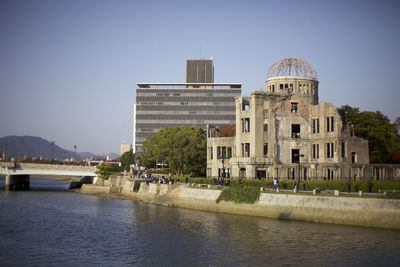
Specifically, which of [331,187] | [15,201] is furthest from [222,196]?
[15,201]

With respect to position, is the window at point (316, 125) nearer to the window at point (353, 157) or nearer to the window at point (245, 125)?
the window at point (353, 157)

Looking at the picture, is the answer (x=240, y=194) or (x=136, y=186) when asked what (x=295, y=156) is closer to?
(x=240, y=194)

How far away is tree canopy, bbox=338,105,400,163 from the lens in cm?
8850

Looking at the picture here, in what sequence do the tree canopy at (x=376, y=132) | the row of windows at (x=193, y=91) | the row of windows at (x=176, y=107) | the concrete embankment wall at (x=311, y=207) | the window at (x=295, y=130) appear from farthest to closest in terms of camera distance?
the row of windows at (x=193, y=91), the row of windows at (x=176, y=107), the tree canopy at (x=376, y=132), the window at (x=295, y=130), the concrete embankment wall at (x=311, y=207)

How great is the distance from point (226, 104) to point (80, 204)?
4400 inches

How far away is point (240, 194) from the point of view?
64375 millimetres

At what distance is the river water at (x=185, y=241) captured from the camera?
37312mm

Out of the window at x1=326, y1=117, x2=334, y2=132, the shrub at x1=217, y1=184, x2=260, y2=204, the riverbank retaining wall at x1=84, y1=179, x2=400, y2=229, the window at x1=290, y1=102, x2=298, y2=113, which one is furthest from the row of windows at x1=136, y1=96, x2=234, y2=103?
A: the shrub at x1=217, y1=184, x2=260, y2=204

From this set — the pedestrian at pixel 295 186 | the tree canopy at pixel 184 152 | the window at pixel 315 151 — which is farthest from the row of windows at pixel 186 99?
the pedestrian at pixel 295 186

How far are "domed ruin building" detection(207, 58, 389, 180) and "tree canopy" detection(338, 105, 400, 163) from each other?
29.6 feet

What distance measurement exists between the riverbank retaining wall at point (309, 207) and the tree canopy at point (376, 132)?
37.0 meters

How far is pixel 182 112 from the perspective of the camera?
187 metres

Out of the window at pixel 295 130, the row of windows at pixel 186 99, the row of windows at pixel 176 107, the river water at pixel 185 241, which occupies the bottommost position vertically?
the river water at pixel 185 241

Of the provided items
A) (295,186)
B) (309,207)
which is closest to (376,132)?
(295,186)
